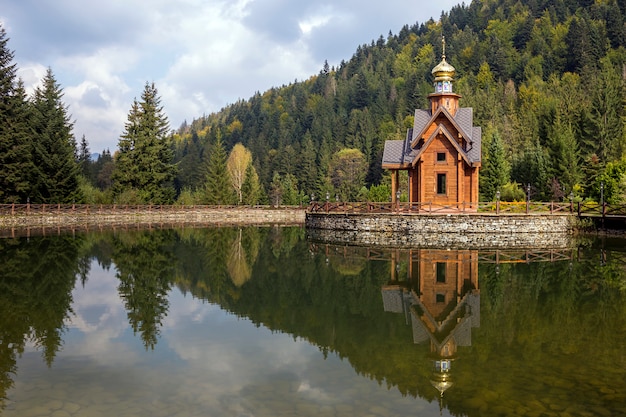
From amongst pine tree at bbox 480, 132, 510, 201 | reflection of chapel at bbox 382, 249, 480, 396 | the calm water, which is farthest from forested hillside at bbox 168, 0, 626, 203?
the calm water

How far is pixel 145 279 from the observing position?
18328 mm

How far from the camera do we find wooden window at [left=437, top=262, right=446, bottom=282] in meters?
17.5

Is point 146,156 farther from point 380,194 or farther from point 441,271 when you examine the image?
point 441,271

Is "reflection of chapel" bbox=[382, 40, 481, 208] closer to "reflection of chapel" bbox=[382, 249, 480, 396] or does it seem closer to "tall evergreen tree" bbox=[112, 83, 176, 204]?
"reflection of chapel" bbox=[382, 249, 480, 396]

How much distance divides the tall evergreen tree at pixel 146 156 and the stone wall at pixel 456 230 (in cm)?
3428

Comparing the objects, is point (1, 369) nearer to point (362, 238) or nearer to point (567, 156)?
point (362, 238)

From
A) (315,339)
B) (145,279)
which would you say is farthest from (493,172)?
(315,339)

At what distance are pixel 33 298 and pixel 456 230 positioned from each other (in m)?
23.9

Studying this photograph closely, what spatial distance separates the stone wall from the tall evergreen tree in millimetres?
34281

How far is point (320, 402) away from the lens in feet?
25.3

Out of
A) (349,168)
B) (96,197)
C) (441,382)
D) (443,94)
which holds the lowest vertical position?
(441,382)

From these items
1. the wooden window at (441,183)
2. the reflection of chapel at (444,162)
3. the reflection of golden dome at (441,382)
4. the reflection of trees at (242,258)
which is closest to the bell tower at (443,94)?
the reflection of chapel at (444,162)

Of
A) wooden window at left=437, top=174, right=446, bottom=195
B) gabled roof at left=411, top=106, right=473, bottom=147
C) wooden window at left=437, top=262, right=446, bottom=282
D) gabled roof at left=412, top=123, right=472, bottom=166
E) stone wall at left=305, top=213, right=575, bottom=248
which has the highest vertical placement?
gabled roof at left=411, top=106, right=473, bottom=147

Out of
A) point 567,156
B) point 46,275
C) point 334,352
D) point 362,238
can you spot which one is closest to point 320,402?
point 334,352
